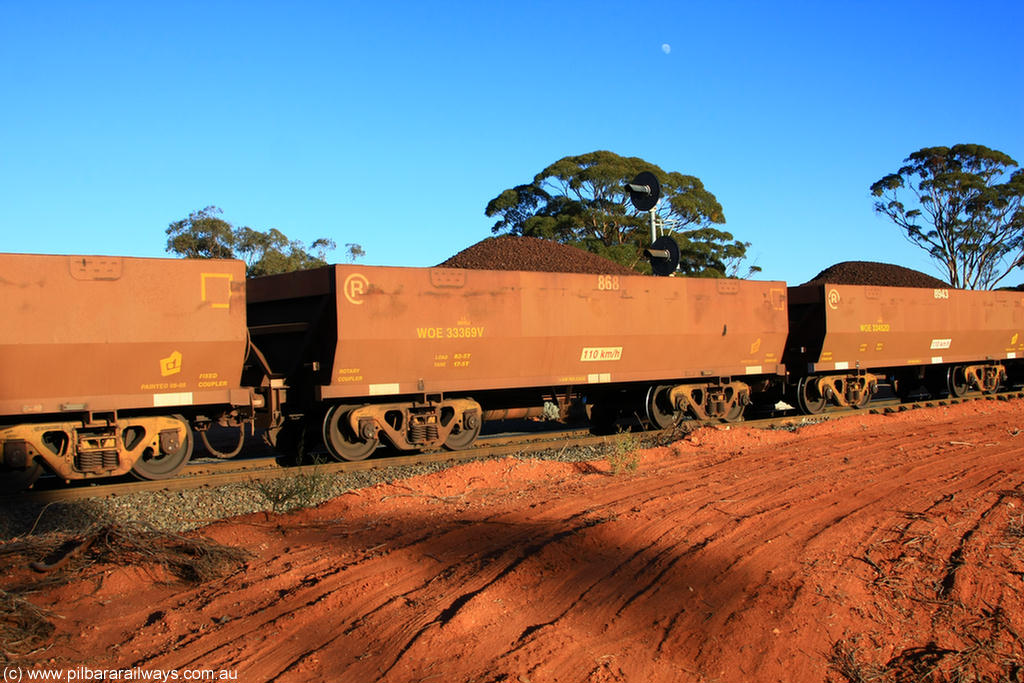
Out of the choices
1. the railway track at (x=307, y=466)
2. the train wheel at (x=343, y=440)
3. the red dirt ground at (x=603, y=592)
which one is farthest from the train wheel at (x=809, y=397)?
the train wheel at (x=343, y=440)

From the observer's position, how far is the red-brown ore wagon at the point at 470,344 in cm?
1099

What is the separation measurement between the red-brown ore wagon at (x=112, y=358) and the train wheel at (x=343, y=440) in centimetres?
128

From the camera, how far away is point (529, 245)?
103 feet

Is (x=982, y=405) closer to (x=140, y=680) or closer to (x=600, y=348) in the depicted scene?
(x=600, y=348)

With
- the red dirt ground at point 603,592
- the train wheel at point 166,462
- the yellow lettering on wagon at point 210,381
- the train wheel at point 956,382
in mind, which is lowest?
the red dirt ground at point 603,592

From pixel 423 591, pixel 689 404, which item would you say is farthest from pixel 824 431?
pixel 423 591

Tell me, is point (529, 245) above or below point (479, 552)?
above

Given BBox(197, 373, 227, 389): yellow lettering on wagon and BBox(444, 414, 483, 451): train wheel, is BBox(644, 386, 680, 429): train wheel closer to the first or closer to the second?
BBox(444, 414, 483, 451): train wheel

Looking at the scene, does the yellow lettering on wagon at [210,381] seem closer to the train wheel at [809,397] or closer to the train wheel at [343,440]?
the train wheel at [343,440]

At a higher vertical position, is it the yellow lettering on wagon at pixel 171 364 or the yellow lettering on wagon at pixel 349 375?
the yellow lettering on wagon at pixel 171 364

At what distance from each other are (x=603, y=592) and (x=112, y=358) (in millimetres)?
7009

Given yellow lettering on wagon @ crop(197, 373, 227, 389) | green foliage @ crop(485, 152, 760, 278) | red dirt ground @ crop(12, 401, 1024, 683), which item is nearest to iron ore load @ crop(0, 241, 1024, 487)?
yellow lettering on wagon @ crop(197, 373, 227, 389)

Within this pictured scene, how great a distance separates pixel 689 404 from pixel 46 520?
1056 cm

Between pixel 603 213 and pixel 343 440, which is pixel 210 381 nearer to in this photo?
pixel 343 440
